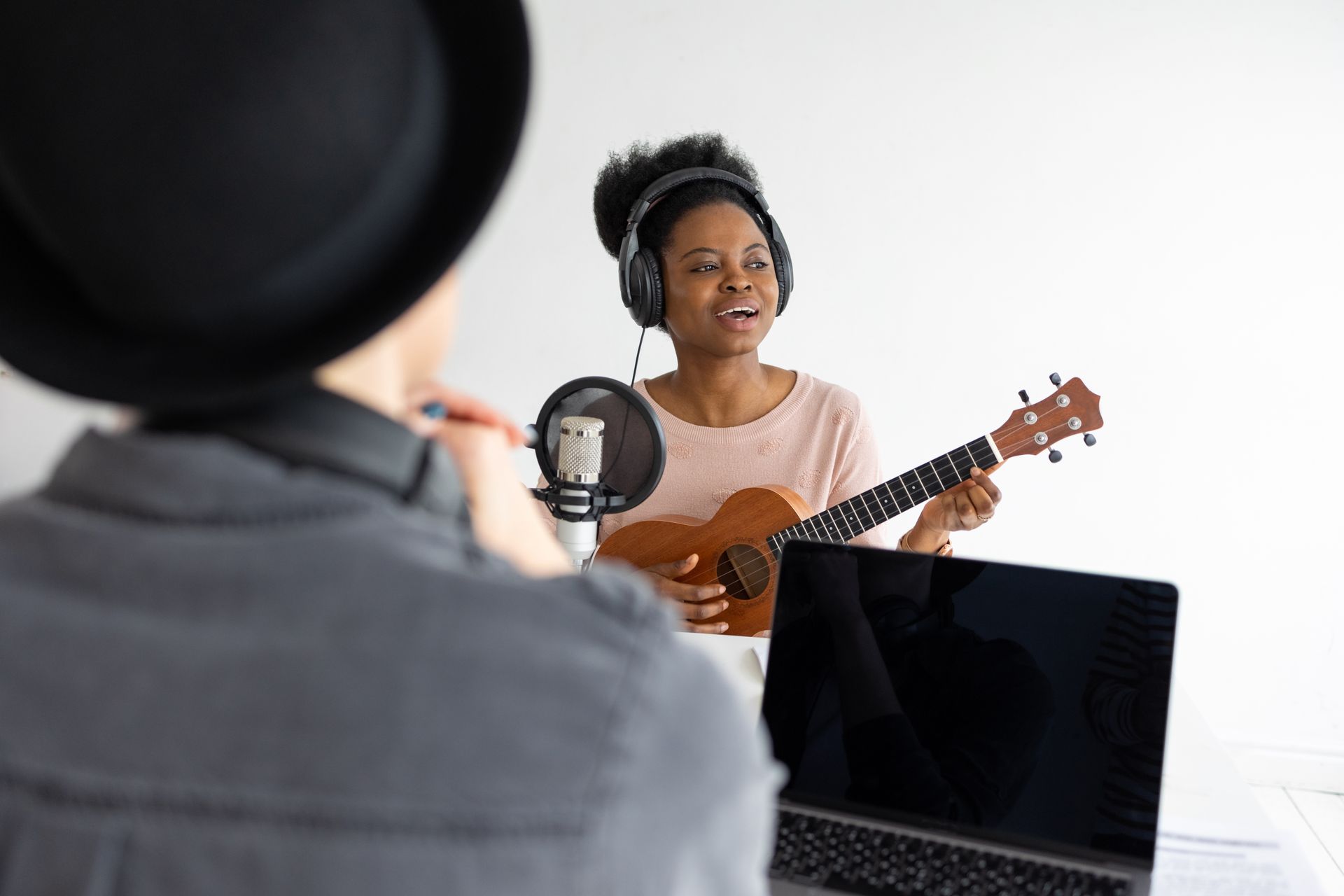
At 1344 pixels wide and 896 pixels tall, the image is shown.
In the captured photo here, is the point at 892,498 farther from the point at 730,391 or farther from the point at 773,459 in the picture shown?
the point at 730,391

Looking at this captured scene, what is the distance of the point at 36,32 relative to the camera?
374 mm

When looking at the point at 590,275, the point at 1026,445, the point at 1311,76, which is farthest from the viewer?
the point at 590,275

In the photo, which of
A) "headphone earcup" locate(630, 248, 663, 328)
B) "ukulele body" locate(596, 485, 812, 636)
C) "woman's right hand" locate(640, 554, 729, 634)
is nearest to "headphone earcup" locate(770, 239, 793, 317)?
"headphone earcup" locate(630, 248, 663, 328)

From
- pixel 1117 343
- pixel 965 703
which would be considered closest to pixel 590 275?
pixel 1117 343

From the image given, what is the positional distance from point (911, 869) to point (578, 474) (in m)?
0.53

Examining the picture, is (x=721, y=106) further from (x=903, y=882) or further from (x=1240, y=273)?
(x=903, y=882)

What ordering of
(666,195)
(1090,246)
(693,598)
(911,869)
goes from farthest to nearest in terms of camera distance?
(1090,246)
(666,195)
(693,598)
(911,869)

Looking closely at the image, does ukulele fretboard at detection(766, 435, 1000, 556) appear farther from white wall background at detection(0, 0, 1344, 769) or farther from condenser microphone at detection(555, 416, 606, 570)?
white wall background at detection(0, 0, 1344, 769)

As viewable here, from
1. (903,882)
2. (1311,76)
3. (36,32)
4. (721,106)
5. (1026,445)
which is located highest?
(1311,76)

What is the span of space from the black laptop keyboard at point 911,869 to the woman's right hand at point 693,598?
75cm

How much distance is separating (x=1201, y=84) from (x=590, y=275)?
5.71 ft

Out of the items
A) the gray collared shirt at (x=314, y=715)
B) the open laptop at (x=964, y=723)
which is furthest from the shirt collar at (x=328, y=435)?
the open laptop at (x=964, y=723)

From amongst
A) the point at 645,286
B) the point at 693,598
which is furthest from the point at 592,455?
the point at 645,286

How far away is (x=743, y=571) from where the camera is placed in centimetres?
175
